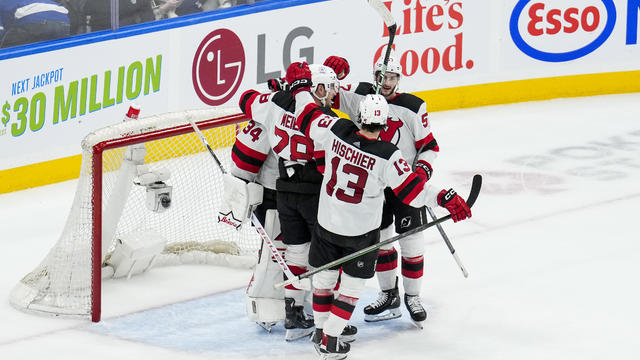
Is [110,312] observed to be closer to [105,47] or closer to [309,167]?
[309,167]

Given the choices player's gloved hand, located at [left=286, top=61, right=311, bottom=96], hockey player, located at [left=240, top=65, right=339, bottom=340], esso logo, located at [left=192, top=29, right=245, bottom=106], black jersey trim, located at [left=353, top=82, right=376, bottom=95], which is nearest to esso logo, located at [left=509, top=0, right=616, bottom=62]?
esso logo, located at [left=192, top=29, right=245, bottom=106]

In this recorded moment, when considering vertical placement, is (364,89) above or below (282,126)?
above

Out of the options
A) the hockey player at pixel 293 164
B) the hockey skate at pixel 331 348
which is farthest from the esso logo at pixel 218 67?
the hockey skate at pixel 331 348

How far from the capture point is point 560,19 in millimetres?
9633

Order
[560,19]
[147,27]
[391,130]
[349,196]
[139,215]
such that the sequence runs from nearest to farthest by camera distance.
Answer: [349,196] < [391,130] < [139,215] < [147,27] < [560,19]

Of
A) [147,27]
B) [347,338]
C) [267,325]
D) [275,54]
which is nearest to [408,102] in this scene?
[347,338]

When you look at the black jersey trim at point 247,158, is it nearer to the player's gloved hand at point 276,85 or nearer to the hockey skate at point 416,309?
the player's gloved hand at point 276,85

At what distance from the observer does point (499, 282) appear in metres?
6.06

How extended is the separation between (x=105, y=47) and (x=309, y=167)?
2927 mm

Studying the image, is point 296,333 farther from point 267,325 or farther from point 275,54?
point 275,54

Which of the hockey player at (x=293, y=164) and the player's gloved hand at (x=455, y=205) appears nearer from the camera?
the player's gloved hand at (x=455, y=205)

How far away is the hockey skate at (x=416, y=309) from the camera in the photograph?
5.44m

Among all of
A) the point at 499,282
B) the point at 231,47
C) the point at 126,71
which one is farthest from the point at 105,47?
the point at 499,282

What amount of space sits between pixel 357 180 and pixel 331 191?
0.43ft
